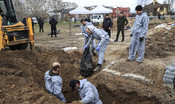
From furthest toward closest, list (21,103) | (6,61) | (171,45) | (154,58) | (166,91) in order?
(171,45)
(154,58)
(6,61)
(166,91)
(21,103)

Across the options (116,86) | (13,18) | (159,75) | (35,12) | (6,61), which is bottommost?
(116,86)

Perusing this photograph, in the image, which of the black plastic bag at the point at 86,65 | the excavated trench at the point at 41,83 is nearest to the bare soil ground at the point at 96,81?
the excavated trench at the point at 41,83

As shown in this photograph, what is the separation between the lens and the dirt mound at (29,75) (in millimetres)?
2942

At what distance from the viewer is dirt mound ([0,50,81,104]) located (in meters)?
2.94

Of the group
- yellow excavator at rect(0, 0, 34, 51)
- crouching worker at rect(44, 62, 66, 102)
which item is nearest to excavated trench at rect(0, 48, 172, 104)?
crouching worker at rect(44, 62, 66, 102)

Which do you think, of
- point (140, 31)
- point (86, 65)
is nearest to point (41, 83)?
point (86, 65)

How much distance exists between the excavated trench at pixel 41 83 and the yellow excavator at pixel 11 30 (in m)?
0.59

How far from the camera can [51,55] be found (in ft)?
18.6

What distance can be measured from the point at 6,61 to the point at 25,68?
594 millimetres

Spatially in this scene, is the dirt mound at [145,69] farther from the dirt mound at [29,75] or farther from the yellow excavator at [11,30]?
the yellow excavator at [11,30]

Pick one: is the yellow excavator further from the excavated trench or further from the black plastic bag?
the black plastic bag

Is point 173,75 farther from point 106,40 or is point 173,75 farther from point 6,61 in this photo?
point 6,61

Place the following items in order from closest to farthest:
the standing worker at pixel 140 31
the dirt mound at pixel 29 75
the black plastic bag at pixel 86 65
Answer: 1. the dirt mound at pixel 29 75
2. the standing worker at pixel 140 31
3. the black plastic bag at pixel 86 65

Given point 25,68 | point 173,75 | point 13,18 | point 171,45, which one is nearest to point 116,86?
point 173,75
